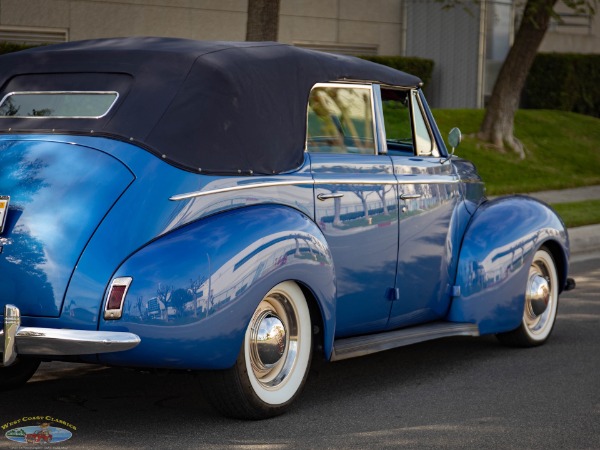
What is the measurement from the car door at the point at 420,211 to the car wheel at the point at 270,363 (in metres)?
1.03

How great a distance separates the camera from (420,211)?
6.84 metres

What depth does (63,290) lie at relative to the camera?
506 cm

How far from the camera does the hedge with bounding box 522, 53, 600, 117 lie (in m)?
26.6

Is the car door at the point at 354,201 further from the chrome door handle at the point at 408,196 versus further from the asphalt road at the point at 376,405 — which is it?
the asphalt road at the point at 376,405

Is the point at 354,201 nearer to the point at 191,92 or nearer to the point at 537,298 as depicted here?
the point at 191,92

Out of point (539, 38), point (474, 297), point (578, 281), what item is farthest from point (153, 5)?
point (474, 297)

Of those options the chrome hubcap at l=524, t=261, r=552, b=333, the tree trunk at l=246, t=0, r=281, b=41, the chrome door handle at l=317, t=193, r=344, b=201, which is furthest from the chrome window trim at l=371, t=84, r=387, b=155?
the tree trunk at l=246, t=0, r=281, b=41

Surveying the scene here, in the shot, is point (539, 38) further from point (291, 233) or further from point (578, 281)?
point (291, 233)

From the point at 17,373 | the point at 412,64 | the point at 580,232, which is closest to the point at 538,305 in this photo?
the point at 17,373

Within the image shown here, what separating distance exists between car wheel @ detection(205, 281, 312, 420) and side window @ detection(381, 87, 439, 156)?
156 centimetres

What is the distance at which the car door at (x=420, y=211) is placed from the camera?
22.0 feet

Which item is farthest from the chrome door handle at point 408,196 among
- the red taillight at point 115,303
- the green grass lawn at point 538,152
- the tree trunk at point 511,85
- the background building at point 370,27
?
the background building at point 370,27

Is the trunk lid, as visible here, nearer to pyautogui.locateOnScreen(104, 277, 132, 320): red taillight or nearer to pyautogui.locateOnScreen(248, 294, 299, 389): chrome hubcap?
pyautogui.locateOnScreen(104, 277, 132, 320): red taillight

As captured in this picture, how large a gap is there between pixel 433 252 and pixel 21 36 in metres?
15.3
